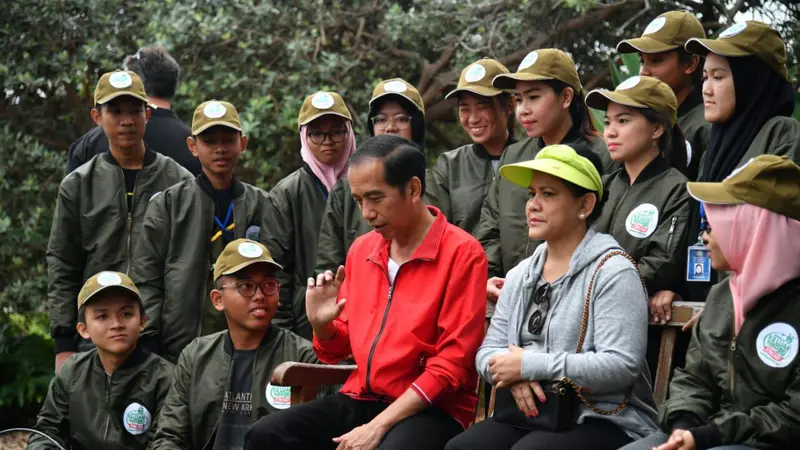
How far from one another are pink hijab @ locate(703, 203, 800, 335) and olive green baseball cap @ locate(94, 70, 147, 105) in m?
3.27

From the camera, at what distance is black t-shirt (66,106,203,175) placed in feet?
20.8

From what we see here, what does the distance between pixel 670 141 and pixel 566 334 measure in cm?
110

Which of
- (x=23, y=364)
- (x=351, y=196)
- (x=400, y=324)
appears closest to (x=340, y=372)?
(x=400, y=324)

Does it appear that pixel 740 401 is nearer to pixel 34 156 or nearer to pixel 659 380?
pixel 659 380

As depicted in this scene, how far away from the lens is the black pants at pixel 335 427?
13.4 ft

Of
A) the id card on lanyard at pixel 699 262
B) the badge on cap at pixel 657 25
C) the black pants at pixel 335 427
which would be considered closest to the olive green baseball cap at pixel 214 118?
the black pants at pixel 335 427

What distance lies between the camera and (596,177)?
4090 mm

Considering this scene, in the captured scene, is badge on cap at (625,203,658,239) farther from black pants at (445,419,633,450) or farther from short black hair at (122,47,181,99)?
short black hair at (122,47,181,99)

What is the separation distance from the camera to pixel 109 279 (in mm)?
5371

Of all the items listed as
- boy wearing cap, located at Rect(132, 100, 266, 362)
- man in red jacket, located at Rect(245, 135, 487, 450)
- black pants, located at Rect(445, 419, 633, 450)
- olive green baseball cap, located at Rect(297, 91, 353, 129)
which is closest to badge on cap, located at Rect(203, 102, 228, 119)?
boy wearing cap, located at Rect(132, 100, 266, 362)

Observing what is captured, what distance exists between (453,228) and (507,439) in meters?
0.87

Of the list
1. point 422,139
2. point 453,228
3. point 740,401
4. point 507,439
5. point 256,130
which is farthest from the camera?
point 256,130

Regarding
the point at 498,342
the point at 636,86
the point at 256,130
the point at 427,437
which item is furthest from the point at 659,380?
the point at 256,130

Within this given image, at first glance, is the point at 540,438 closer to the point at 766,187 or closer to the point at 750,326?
the point at 750,326
